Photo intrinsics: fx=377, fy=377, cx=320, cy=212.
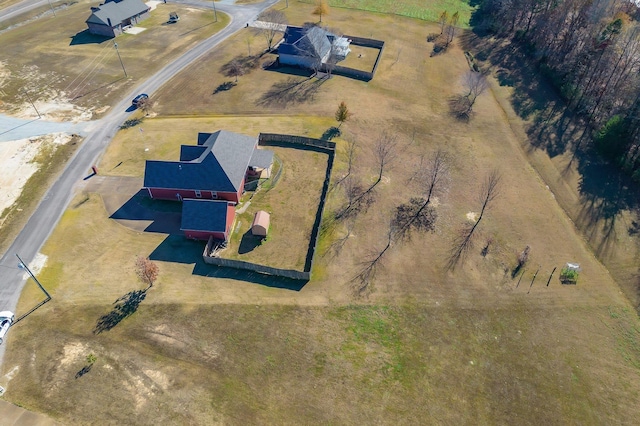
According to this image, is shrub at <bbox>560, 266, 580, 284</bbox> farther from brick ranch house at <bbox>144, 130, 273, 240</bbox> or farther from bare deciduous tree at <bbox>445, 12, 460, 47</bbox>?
bare deciduous tree at <bbox>445, 12, 460, 47</bbox>

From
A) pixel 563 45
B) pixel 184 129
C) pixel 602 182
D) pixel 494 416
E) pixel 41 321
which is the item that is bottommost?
pixel 41 321

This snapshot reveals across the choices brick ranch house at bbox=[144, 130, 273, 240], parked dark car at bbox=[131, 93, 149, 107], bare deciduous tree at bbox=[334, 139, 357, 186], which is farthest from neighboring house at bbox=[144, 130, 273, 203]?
parked dark car at bbox=[131, 93, 149, 107]

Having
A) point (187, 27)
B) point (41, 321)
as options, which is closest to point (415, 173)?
point (41, 321)

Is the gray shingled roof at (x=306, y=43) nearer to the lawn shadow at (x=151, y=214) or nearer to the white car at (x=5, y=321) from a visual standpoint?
the lawn shadow at (x=151, y=214)

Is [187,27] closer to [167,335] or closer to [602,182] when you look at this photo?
[167,335]

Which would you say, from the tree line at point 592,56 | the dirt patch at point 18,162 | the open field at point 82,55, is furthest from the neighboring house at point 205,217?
the tree line at point 592,56

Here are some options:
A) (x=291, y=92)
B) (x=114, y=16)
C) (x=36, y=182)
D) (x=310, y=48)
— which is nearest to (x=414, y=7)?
(x=310, y=48)
